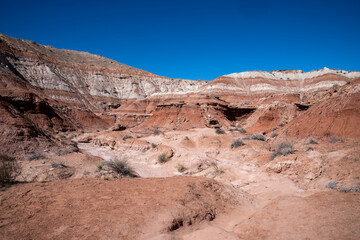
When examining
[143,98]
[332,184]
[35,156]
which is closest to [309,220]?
[332,184]

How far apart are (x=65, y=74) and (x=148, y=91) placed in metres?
25.4

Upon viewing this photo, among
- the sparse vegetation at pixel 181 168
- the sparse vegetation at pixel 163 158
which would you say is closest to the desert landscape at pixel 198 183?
the sparse vegetation at pixel 181 168

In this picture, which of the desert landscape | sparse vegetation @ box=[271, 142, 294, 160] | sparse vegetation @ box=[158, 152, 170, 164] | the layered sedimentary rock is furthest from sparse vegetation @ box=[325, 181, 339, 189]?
sparse vegetation @ box=[158, 152, 170, 164]

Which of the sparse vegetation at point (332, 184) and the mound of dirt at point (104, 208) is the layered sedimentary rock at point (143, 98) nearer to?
the sparse vegetation at point (332, 184)

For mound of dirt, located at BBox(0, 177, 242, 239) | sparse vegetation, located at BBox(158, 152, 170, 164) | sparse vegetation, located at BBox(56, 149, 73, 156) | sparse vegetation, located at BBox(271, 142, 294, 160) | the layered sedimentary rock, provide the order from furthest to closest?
the layered sedimentary rock, sparse vegetation, located at BBox(158, 152, 170, 164), sparse vegetation, located at BBox(56, 149, 73, 156), sparse vegetation, located at BBox(271, 142, 294, 160), mound of dirt, located at BBox(0, 177, 242, 239)

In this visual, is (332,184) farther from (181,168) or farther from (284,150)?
(181,168)

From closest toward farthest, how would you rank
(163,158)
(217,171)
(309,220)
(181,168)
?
(309,220)
(217,171)
(181,168)
(163,158)

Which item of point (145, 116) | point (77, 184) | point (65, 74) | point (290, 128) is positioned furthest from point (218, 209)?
→ point (65, 74)

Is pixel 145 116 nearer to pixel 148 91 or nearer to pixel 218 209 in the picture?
pixel 148 91

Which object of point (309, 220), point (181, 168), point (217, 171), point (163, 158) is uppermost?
point (309, 220)

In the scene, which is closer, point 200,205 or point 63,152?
point 200,205

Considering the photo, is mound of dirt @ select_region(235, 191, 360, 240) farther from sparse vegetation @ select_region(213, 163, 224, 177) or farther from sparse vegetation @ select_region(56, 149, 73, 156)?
sparse vegetation @ select_region(56, 149, 73, 156)

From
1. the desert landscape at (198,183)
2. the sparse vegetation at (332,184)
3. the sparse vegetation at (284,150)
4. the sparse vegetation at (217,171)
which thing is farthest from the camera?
the sparse vegetation at (217,171)

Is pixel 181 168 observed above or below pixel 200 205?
below
